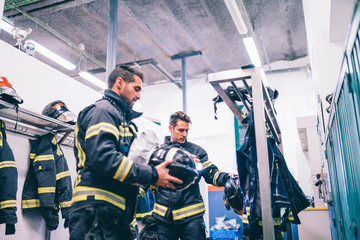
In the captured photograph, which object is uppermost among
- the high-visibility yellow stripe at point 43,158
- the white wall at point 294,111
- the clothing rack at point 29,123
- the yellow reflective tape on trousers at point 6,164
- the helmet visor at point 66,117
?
the white wall at point 294,111

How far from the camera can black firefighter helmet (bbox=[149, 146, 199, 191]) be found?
2.18 meters

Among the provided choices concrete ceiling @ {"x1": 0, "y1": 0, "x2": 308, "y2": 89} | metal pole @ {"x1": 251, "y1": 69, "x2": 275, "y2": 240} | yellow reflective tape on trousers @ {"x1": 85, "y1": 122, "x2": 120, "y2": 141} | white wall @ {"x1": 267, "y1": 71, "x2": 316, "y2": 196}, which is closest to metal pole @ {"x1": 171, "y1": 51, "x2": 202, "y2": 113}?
concrete ceiling @ {"x1": 0, "y1": 0, "x2": 308, "y2": 89}

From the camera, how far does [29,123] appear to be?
4.19 metres

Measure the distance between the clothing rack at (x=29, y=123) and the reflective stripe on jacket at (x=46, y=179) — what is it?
0.13m

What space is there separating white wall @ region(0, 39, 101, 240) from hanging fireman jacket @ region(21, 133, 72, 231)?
122 mm

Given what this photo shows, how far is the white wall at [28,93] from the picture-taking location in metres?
4.06

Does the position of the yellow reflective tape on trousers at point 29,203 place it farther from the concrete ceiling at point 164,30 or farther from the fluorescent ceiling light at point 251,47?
the concrete ceiling at point 164,30

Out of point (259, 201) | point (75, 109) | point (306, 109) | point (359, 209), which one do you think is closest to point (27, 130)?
point (75, 109)

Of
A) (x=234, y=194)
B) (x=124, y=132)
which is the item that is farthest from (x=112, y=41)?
(x=124, y=132)

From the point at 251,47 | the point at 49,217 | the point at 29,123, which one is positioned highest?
the point at 251,47

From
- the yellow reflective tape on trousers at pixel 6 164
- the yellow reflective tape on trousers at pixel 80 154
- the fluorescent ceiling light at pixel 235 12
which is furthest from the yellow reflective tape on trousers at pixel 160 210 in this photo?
the fluorescent ceiling light at pixel 235 12

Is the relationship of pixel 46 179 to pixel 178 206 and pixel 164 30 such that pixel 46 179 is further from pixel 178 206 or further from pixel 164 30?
pixel 164 30

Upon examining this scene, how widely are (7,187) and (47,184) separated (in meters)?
0.59

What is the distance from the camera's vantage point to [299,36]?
9.91 meters
